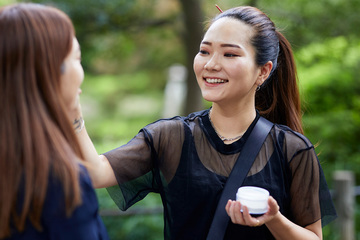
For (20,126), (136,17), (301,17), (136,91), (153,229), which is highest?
(20,126)

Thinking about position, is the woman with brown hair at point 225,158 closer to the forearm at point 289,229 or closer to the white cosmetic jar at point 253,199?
the forearm at point 289,229

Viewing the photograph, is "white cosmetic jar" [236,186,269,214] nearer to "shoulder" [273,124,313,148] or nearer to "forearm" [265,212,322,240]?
"forearm" [265,212,322,240]

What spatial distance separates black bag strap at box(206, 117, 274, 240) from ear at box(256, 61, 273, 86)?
238mm

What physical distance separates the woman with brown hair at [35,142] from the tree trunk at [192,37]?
16.1ft

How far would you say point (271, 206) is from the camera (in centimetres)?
194

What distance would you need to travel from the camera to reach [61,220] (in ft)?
4.88

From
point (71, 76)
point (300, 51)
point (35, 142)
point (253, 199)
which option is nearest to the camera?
point (35, 142)

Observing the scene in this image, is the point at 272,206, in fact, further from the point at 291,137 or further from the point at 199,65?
the point at 199,65

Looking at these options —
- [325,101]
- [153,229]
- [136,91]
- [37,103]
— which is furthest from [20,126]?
[136,91]

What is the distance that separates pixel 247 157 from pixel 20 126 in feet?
3.80

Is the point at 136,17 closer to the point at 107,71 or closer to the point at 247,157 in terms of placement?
the point at 247,157

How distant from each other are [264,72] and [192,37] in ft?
13.5

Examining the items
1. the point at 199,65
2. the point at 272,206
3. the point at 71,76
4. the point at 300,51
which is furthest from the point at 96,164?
the point at 300,51

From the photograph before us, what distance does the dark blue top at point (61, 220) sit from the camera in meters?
1.48
